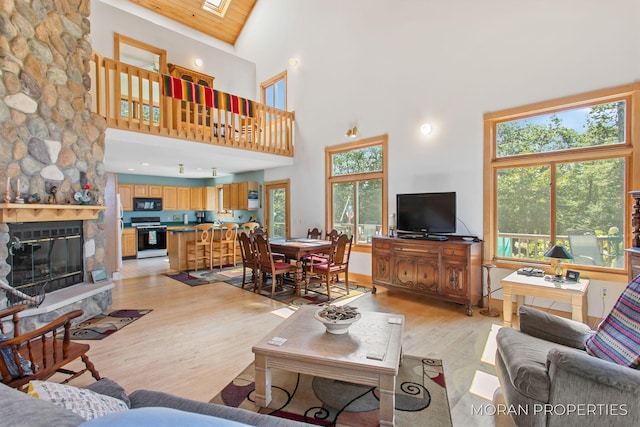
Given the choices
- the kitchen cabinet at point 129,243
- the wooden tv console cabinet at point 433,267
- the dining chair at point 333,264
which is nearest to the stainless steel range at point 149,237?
the kitchen cabinet at point 129,243

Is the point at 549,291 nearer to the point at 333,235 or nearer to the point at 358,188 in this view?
the point at 333,235

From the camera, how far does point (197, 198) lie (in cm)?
988

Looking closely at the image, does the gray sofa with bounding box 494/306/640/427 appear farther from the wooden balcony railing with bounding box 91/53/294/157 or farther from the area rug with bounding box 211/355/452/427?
the wooden balcony railing with bounding box 91/53/294/157

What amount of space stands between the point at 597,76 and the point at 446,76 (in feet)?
5.64

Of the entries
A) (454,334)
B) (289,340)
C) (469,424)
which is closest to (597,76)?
(454,334)

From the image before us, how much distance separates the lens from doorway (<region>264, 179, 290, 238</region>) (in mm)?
7202

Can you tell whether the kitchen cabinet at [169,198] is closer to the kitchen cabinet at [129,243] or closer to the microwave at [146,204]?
the microwave at [146,204]

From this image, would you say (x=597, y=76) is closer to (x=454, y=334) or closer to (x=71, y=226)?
(x=454, y=334)

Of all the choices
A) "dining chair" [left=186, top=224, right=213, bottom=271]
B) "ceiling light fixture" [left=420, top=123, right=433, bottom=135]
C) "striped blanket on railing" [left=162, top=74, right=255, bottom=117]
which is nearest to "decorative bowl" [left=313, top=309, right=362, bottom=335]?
"ceiling light fixture" [left=420, top=123, right=433, bottom=135]

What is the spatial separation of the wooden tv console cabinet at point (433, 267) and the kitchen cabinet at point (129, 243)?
671 cm

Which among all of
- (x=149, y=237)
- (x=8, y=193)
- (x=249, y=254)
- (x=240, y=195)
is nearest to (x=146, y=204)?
(x=149, y=237)

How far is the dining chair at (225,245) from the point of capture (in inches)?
267

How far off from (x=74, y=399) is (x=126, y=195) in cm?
870

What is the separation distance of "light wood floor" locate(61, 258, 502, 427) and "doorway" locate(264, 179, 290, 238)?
2.64 m
